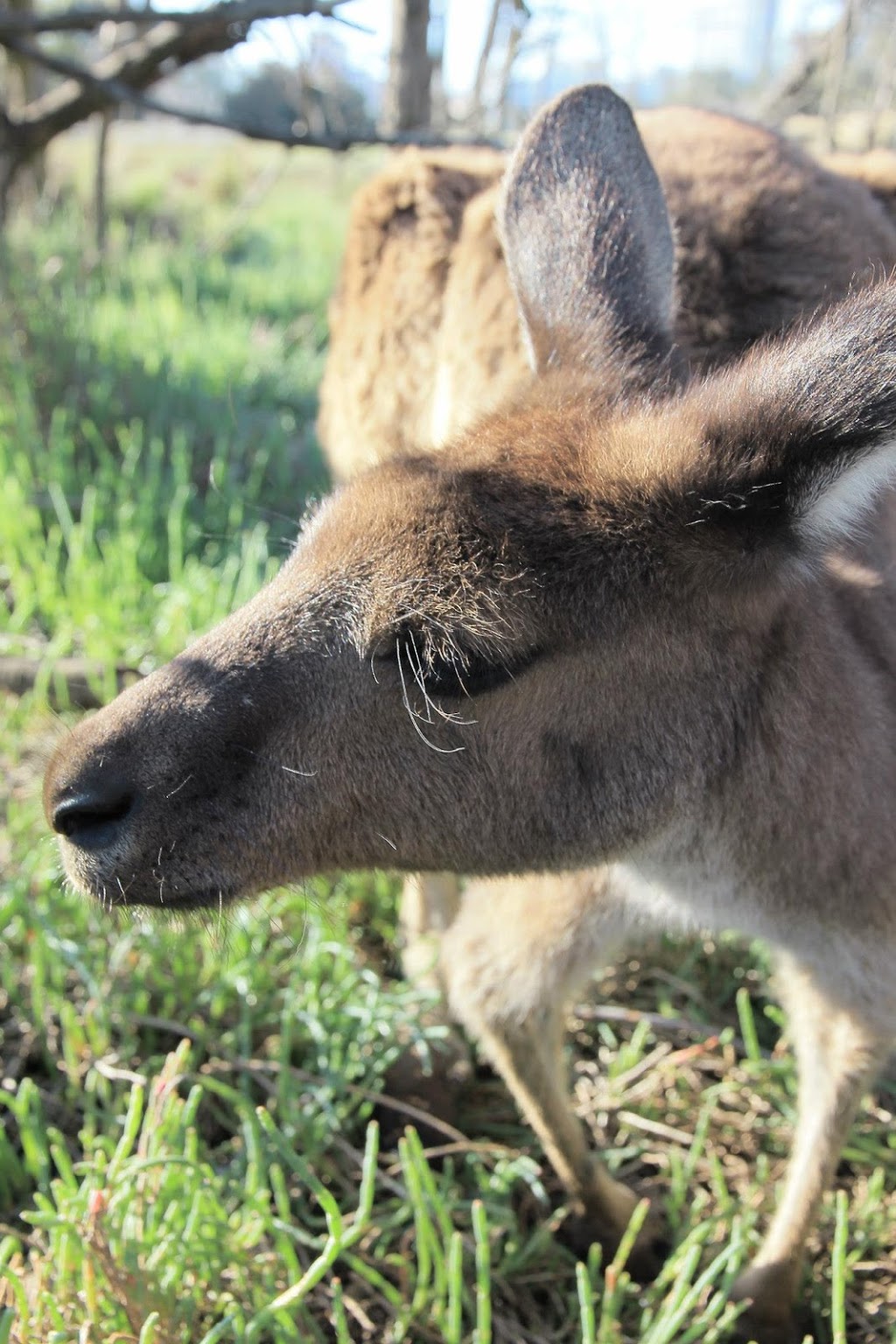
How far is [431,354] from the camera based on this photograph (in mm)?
3387

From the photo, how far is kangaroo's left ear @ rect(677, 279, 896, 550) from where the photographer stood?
58.6 inches

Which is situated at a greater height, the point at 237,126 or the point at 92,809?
the point at 237,126

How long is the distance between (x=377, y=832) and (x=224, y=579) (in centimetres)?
207

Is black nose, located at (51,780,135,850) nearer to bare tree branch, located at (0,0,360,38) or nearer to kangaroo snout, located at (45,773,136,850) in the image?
kangaroo snout, located at (45,773,136,850)

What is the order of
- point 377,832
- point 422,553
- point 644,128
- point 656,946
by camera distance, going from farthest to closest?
point 644,128
point 656,946
point 377,832
point 422,553

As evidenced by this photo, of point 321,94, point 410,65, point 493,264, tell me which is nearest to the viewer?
point 493,264

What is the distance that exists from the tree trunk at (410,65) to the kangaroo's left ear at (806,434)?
12.0 feet

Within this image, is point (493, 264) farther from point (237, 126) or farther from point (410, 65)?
point (410, 65)

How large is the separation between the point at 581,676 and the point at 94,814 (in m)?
0.79

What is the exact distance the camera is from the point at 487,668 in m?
1.78

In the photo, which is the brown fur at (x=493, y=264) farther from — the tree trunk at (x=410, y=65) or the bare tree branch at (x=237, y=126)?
the tree trunk at (x=410, y=65)

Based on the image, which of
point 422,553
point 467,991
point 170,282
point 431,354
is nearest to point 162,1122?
point 467,991

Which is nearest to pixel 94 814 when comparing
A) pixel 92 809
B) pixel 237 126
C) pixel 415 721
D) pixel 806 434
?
pixel 92 809

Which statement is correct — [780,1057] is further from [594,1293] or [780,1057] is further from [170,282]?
[170,282]
